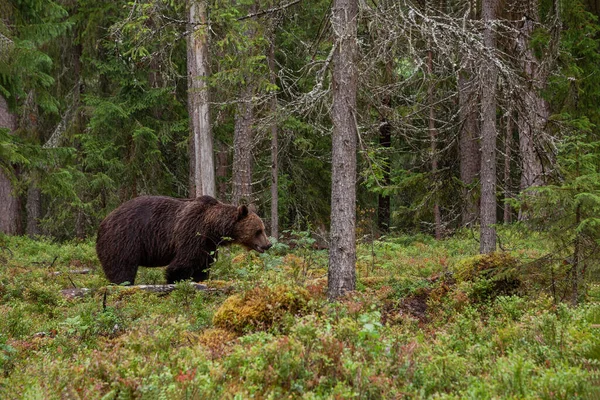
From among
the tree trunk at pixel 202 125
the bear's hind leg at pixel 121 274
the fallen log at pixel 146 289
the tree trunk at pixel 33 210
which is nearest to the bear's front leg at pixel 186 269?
the bear's hind leg at pixel 121 274

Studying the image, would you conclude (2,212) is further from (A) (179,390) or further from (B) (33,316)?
(A) (179,390)

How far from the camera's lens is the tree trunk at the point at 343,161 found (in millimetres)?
8547

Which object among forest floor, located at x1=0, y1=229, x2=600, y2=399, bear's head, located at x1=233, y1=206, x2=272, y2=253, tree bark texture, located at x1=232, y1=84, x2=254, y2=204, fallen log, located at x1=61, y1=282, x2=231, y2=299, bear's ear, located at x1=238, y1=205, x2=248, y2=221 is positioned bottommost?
fallen log, located at x1=61, y1=282, x2=231, y2=299

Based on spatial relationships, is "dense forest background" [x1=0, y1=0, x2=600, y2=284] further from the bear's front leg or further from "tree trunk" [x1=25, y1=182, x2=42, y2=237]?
the bear's front leg

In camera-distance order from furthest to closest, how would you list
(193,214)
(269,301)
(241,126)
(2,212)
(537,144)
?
1. (2,212)
2. (241,126)
3. (193,214)
4. (537,144)
5. (269,301)

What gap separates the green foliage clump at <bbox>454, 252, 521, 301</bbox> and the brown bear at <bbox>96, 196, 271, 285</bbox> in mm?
4767

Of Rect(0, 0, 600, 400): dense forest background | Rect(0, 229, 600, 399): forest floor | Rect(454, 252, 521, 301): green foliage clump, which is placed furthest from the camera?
Rect(454, 252, 521, 301): green foliage clump

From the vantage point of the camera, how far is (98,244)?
12602 mm

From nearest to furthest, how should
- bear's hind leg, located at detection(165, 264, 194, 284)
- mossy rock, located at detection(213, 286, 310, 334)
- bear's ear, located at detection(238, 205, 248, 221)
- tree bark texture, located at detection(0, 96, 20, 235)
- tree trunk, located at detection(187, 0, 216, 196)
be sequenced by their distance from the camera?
mossy rock, located at detection(213, 286, 310, 334)
bear's hind leg, located at detection(165, 264, 194, 284)
bear's ear, located at detection(238, 205, 248, 221)
tree trunk, located at detection(187, 0, 216, 196)
tree bark texture, located at detection(0, 96, 20, 235)

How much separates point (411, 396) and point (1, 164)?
32.2ft

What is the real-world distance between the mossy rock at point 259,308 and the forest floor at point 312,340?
0.7 inches

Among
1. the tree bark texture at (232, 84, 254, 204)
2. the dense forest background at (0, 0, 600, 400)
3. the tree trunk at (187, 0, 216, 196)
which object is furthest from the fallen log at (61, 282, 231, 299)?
the tree trunk at (187, 0, 216, 196)

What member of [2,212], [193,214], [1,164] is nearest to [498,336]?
[193,214]

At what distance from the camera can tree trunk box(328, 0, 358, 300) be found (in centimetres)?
855
